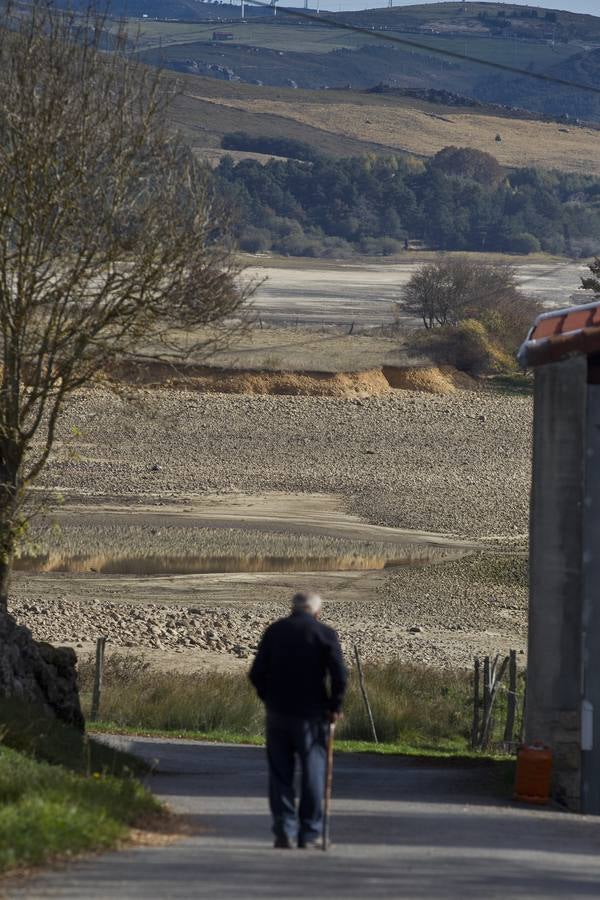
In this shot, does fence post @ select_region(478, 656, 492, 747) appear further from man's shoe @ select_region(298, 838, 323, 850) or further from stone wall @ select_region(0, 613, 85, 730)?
man's shoe @ select_region(298, 838, 323, 850)

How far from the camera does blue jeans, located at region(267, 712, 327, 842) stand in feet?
31.8

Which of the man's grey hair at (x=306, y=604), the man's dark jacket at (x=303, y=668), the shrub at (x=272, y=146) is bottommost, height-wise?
the man's dark jacket at (x=303, y=668)

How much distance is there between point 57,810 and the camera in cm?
910

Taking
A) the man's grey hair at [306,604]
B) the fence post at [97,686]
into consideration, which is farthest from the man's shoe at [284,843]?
the fence post at [97,686]

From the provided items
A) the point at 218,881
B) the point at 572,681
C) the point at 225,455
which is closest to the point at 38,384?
the point at 572,681

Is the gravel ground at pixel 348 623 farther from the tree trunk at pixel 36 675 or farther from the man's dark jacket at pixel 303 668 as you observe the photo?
the man's dark jacket at pixel 303 668

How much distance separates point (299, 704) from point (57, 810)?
1.64 m

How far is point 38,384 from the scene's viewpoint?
19422 mm

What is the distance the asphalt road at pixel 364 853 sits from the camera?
8.26 meters

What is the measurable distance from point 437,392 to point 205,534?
2670cm

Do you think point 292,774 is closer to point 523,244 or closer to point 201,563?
point 201,563

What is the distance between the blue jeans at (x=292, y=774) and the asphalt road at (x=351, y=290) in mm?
77047

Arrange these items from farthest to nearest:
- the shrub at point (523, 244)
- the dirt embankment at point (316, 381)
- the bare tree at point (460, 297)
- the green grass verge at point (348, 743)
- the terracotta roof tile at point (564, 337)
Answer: the shrub at point (523, 244) < the bare tree at point (460, 297) < the dirt embankment at point (316, 381) < the green grass verge at point (348, 743) < the terracotta roof tile at point (564, 337)

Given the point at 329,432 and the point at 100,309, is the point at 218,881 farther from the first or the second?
the point at 329,432
